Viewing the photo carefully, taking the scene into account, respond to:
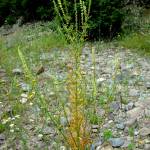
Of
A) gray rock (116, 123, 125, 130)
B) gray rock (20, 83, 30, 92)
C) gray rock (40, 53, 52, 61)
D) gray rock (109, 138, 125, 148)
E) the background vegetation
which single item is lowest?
gray rock (109, 138, 125, 148)

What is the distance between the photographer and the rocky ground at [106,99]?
5.21 m

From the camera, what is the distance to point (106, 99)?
621 cm

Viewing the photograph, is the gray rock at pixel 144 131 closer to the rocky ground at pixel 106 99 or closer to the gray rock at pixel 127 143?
the rocky ground at pixel 106 99

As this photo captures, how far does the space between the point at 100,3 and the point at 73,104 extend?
5.52 metres

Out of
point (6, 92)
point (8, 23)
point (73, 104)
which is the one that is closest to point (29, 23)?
point (8, 23)

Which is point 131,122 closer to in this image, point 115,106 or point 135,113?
point 135,113

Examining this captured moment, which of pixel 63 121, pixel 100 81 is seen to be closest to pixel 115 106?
pixel 63 121

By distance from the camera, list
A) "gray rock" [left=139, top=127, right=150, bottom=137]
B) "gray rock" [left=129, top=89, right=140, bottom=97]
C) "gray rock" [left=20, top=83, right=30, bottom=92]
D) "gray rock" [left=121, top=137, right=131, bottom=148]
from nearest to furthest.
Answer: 1. "gray rock" [left=121, top=137, right=131, bottom=148]
2. "gray rock" [left=139, top=127, right=150, bottom=137]
3. "gray rock" [left=129, top=89, right=140, bottom=97]
4. "gray rock" [left=20, top=83, right=30, bottom=92]

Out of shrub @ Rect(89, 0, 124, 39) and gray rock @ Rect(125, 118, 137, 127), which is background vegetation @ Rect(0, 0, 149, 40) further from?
gray rock @ Rect(125, 118, 137, 127)

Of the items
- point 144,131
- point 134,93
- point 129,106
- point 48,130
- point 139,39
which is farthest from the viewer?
point 139,39

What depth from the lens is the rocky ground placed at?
5.21 meters

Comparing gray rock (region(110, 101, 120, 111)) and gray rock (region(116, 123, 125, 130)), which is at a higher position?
gray rock (region(110, 101, 120, 111))

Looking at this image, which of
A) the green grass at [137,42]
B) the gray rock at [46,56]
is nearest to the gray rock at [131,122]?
the green grass at [137,42]

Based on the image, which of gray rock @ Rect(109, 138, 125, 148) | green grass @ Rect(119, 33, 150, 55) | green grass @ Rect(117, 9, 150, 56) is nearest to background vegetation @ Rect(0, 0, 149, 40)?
green grass @ Rect(117, 9, 150, 56)
